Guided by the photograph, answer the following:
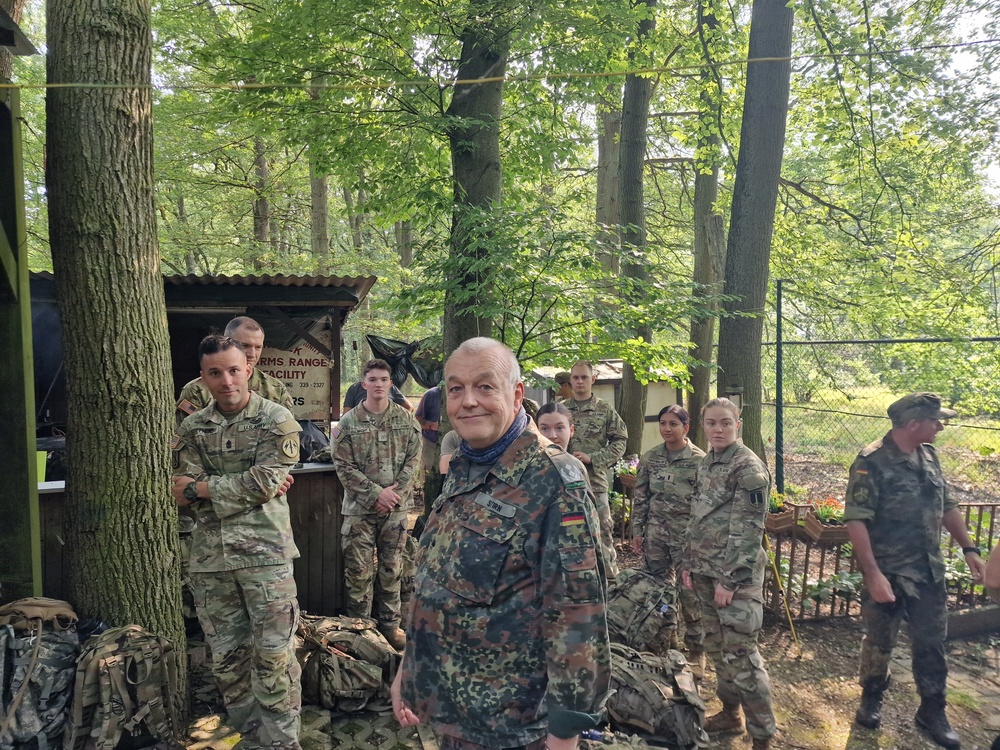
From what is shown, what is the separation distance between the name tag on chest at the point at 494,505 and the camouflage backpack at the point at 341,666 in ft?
7.65

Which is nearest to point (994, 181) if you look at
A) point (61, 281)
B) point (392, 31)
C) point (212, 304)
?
point (392, 31)

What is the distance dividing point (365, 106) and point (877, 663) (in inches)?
274

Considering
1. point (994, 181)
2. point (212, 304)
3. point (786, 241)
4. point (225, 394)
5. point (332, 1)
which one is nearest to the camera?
point (225, 394)

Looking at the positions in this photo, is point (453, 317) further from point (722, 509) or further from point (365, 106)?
point (722, 509)

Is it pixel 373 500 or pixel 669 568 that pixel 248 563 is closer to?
pixel 373 500

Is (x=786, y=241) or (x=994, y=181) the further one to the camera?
(x=994, y=181)

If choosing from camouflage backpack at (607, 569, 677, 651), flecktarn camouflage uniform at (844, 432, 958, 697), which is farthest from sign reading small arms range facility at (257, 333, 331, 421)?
flecktarn camouflage uniform at (844, 432, 958, 697)

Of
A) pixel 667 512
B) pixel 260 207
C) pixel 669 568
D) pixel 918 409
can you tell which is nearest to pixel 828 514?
pixel 669 568

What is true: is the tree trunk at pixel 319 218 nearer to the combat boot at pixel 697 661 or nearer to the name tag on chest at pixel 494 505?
the combat boot at pixel 697 661

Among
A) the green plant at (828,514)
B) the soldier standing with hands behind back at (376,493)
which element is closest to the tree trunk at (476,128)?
the soldier standing with hands behind back at (376,493)

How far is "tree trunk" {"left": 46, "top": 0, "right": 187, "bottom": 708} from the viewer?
3375 mm

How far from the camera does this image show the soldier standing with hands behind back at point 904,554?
13.1 ft

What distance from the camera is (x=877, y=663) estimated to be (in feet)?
13.4

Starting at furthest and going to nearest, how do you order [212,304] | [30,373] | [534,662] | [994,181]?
[994,181]
[212,304]
[30,373]
[534,662]
